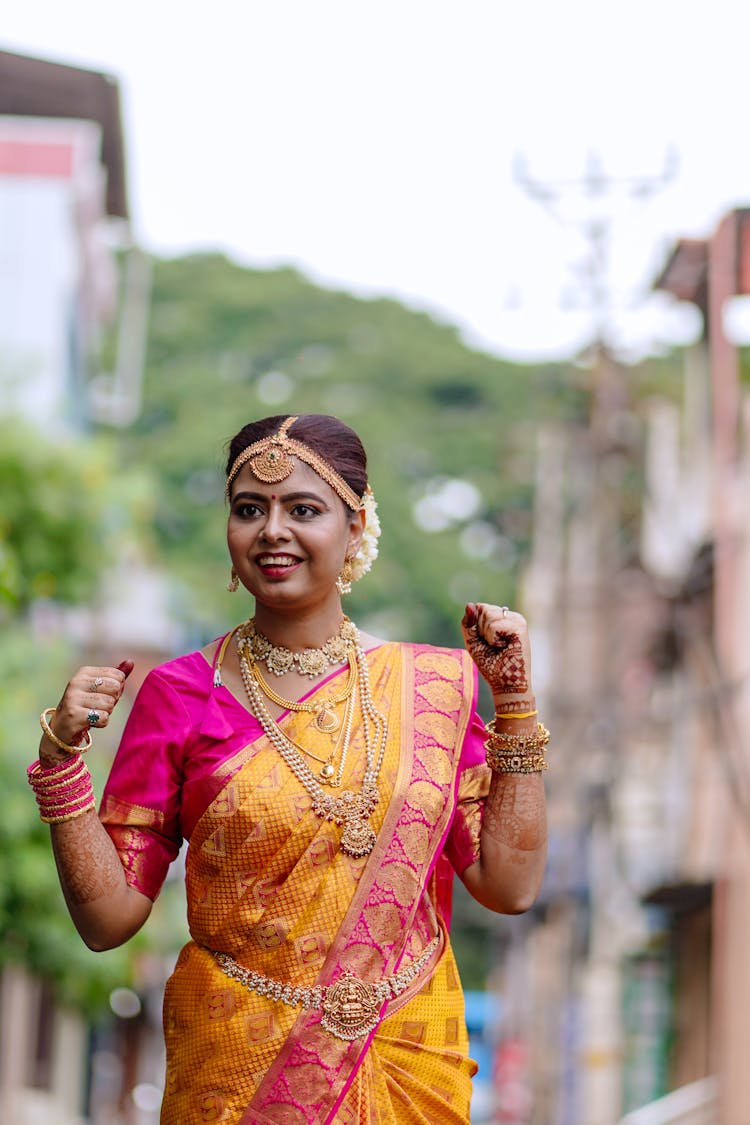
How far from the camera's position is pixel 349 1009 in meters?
3.25

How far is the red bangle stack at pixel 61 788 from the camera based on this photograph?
3.24 metres

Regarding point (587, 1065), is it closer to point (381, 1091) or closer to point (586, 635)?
point (586, 635)

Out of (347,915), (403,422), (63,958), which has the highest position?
(403,422)

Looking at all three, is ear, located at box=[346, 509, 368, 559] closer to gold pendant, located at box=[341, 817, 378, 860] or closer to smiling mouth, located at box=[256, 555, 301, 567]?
smiling mouth, located at box=[256, 555, 301, 567]

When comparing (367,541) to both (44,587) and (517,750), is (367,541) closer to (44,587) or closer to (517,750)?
(517,750)

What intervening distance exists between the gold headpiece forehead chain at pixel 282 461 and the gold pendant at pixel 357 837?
24.7 inches

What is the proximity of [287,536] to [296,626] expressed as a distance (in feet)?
0.76

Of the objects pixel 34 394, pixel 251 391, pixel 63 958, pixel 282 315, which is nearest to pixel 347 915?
pixel 63 958

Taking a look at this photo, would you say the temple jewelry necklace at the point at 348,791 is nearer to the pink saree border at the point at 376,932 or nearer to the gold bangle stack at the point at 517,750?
the pink saree border at the point at 376,932

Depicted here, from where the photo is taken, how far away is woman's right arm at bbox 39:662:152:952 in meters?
3.21

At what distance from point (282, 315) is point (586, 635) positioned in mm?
8032

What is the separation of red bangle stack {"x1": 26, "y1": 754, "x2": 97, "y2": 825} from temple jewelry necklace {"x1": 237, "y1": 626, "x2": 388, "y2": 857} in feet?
1.20

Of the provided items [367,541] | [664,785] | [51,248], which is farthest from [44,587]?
[664,785]

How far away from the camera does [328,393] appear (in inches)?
1224
